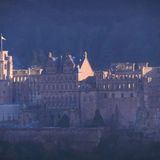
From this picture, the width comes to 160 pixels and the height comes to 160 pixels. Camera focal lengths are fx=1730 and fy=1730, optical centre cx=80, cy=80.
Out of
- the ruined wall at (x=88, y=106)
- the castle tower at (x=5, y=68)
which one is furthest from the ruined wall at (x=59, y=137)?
the castle tower at (x=5, y=68)

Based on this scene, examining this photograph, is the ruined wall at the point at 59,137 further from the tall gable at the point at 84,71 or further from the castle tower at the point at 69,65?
the castle tower at the point at 69,65

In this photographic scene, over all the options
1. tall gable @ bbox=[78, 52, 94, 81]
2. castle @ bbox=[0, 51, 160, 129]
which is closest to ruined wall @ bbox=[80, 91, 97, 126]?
castle @ bbox=[0, 51, 160, 129]

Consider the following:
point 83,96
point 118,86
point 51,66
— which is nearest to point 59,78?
point 51,66

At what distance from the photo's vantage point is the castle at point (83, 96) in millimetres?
78250

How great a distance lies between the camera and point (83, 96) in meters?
80.2

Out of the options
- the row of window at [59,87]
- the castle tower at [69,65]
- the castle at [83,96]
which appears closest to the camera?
the castle at [83,96]

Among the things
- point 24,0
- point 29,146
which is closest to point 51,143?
point 29,146

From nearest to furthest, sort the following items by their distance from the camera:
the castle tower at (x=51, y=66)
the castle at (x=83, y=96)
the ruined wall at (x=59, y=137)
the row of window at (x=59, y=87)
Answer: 1. the ruined wall at (x=59, y=137)
2. the castle at (x=83, y=96)
3. the row of window at (x=59, y=87)
4. the castle tower at (x=51, y=66)

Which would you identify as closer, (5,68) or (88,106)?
(88,106)

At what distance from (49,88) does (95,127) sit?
4558mm

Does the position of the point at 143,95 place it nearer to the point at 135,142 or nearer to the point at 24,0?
the point at 135,142

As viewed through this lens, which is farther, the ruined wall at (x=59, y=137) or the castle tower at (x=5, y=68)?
the castle tower at (x=5, y=68)

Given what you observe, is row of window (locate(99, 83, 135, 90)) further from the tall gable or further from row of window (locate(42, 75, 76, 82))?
row of window (locate(42, 75, 76, 82))

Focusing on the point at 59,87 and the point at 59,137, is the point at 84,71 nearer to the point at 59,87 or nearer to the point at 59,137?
the point at 59,87
